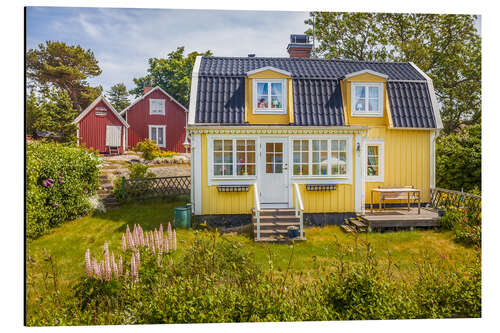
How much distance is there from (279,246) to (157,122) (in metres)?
3.19

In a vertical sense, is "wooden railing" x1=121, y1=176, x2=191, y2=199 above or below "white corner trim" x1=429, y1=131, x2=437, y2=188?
below

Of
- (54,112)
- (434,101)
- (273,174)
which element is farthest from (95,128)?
(434,101)

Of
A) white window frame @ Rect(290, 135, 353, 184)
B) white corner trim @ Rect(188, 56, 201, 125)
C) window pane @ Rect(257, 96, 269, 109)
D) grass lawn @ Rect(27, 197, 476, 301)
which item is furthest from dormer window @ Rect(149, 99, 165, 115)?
white window frame @ Rect(290, 135, 353, 184)

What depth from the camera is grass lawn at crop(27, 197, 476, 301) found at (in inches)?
138

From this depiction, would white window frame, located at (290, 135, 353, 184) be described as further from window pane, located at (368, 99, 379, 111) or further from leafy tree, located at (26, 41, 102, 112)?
leafy tree, located at (26, 41, 102, 112)

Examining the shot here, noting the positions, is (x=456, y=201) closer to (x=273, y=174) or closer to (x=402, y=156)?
(x=402, y=156)

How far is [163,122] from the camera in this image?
5.79 m

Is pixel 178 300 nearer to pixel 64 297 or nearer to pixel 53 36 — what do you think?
pixel 64 297

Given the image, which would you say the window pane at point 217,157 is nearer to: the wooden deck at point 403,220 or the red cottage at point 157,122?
the red cottage at point 157,122

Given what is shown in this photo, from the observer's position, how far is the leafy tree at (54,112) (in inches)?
140

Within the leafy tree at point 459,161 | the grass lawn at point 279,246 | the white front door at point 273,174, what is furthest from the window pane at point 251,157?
the leafy tree at point 459,161

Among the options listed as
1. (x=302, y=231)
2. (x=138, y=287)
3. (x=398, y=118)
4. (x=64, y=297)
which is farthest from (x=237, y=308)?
(x=398, y=118)

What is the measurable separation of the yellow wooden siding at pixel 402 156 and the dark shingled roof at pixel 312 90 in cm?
27

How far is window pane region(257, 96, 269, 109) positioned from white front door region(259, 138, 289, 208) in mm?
770
